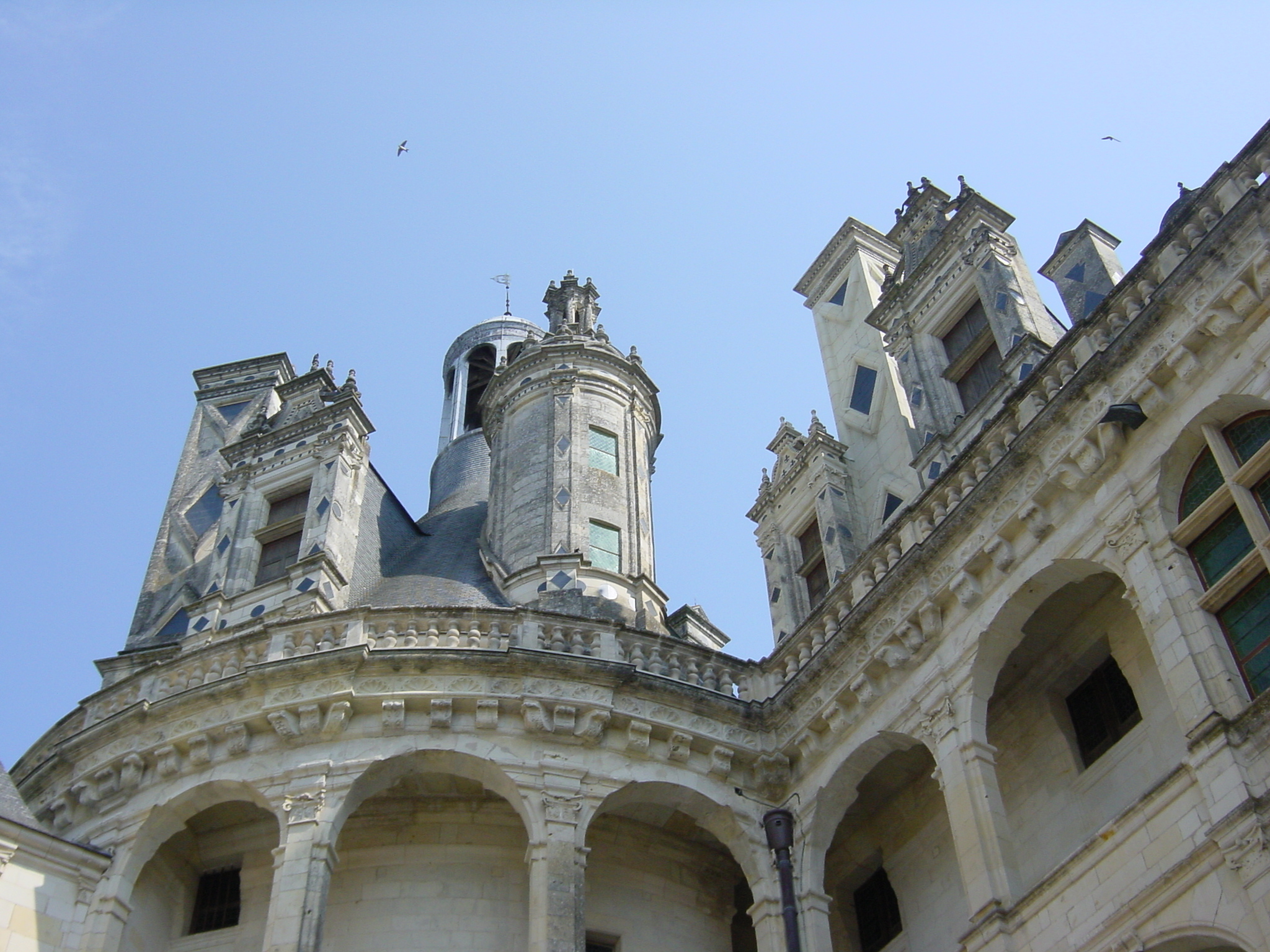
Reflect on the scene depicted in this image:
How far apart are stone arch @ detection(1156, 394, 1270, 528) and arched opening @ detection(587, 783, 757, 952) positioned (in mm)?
5875

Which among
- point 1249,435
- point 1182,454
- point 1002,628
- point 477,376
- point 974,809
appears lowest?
point 974,809

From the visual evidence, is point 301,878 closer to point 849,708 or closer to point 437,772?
point 437,772

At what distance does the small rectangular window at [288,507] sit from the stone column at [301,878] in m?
7.83

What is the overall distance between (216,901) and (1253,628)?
11368 millimetres

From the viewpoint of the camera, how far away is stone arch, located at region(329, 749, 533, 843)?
15.7 meters

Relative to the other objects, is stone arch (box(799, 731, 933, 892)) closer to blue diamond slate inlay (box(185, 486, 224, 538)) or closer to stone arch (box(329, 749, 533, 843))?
stone arch (box(329, 749, 533, 843))

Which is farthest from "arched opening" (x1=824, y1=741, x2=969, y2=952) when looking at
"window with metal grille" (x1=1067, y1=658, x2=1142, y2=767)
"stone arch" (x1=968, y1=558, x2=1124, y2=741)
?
"window with metal grille" (x1=1067, y1=658, x2=1142, y2=767)

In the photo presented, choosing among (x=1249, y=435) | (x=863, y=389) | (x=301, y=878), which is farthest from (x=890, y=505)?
(x=301, y=878)

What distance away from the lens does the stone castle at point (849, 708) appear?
12578mm

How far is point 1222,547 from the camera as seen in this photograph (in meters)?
12.6

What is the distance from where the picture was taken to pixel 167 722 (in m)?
16.8

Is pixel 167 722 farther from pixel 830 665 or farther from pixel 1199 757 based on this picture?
pixel 1199 757

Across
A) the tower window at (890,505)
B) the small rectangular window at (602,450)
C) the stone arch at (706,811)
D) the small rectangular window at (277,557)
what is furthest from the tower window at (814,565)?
the small rectangular window at (277,557)

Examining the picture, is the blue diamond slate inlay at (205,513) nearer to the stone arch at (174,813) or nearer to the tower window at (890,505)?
the stone arch at (174,813)
